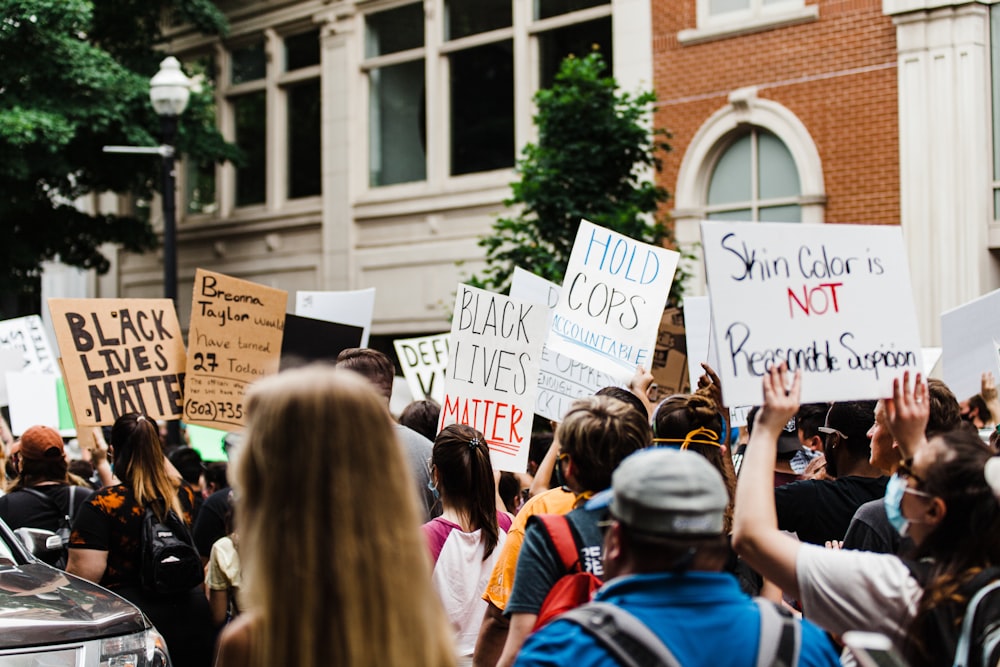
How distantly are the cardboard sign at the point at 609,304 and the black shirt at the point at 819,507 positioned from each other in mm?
1911

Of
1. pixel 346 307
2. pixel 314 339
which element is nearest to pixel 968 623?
pixel 314 339

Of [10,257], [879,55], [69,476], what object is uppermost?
[879,55]

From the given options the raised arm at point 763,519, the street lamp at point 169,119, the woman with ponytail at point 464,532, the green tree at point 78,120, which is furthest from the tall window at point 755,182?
the raised arm at point 763,519

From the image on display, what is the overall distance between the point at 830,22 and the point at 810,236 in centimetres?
1225

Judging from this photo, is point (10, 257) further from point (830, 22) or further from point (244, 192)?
point (830, 22)

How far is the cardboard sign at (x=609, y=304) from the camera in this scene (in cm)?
651

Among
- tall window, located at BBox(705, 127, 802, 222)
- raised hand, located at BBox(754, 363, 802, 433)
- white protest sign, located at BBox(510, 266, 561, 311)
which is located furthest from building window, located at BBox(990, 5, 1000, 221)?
raised hand, located at BBox(754, 363, 802, 433)

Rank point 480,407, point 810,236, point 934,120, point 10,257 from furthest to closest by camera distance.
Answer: point 10,257
point 934,120
point 480,407
point 810,236

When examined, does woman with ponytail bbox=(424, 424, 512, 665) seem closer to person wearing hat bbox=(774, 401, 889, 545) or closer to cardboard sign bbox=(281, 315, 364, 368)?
person wearing hat bbox=(774, 401, 889, 545)

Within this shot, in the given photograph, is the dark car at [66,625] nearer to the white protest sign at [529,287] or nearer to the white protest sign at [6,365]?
the white protest sign at [529,287]

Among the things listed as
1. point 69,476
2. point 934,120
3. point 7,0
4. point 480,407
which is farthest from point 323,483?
point 7,0

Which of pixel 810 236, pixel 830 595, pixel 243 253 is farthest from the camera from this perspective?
pixel 243 253

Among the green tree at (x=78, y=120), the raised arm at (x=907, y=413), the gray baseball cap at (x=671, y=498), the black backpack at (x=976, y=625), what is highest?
the green tree at (x=78, y=120)

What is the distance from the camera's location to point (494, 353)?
21.0 feet
